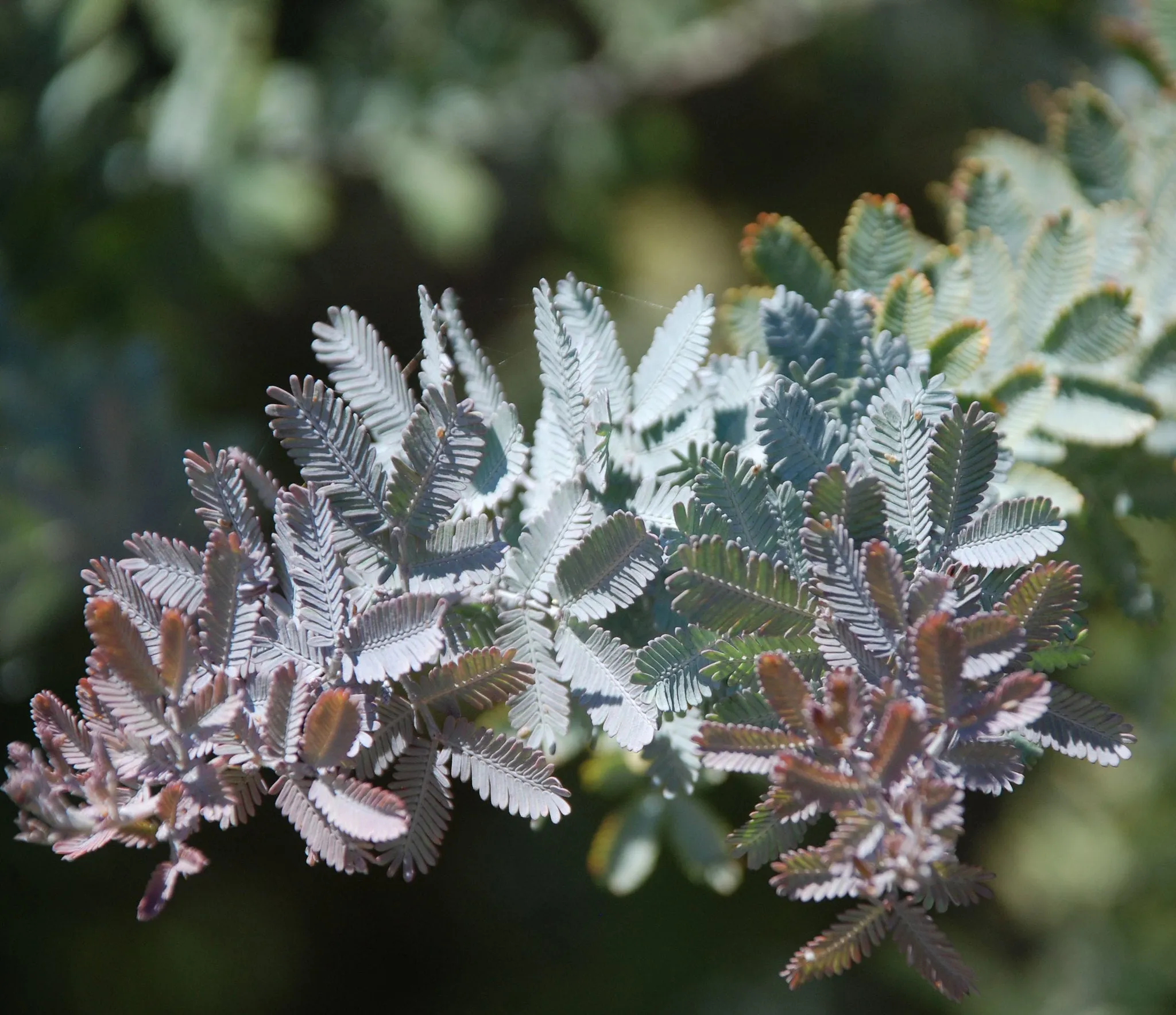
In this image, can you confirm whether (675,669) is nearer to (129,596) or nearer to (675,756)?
(675,756)

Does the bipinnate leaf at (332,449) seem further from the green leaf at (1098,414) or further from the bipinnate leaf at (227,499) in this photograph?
the green leaf at (1098,414)

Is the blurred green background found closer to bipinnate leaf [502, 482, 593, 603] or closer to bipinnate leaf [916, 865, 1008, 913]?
bipinnate leaf [502, 482, 593, 603]

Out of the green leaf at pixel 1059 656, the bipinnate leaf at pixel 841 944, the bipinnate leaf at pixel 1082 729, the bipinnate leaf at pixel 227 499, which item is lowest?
the bipinnate leaf at pixel 841 944

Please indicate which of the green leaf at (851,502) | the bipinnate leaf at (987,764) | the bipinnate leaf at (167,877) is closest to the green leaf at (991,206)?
the green leaf at (851,502)

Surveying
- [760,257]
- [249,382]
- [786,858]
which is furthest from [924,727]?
[249,382]

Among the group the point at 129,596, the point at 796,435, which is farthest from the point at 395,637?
the point at 796,435

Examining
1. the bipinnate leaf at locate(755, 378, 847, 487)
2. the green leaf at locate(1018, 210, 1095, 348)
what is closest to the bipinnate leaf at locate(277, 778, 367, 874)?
the bipinnate leaf at locate(755, 378, 847, 487)
